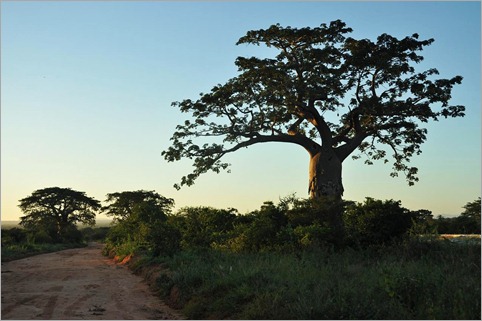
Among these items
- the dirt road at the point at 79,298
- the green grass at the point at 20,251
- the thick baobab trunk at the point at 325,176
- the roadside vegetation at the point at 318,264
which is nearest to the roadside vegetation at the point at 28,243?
the green grass at the point at 20,251

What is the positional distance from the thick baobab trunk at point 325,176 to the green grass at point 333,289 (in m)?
8.17

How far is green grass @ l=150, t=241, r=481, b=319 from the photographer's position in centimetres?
679

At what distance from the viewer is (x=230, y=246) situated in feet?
54.1

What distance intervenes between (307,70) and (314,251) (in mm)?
9489

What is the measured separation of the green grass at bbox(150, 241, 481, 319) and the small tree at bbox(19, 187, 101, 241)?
3916cm

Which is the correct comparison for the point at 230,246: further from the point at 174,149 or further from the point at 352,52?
the point at 352,52

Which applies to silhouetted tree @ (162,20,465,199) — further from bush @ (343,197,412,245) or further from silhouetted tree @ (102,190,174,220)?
silhouetted tree @ (102,190,174,220)

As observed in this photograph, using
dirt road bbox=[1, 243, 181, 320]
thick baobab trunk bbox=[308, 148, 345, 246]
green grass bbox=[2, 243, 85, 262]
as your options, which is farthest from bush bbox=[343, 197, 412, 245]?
green grass bbox=[2, 243, 85, 262]

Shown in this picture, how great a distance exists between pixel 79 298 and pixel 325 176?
1242cm

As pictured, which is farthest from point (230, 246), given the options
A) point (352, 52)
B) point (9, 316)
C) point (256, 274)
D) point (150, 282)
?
point (352, 52)

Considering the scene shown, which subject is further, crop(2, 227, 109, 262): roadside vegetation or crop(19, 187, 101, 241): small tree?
crop(19, 187, 101, 241): small tree

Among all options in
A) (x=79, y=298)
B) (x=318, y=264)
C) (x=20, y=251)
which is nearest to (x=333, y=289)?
(x=318, y=264)

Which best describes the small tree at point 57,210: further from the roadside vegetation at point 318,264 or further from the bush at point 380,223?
the bush at point 380,223

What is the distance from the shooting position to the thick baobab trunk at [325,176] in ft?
65.5
